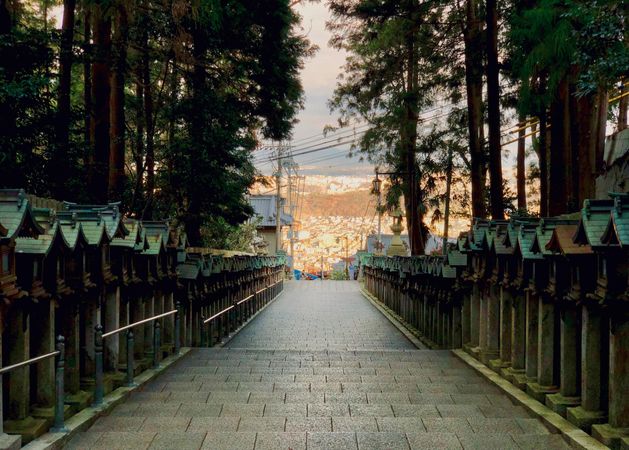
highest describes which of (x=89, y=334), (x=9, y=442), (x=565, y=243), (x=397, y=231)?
(x=397, y=231)

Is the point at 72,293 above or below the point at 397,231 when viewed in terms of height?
below

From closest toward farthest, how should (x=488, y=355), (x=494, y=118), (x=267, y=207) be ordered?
1. (x=488, y=355)
2. (x=494, y=118)
3. (x=267, y=207)

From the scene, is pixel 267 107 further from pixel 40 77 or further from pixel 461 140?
pixel 461 140

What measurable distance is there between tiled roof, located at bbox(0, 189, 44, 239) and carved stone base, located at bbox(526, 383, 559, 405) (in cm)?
492

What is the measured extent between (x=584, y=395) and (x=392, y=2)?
14.3 m

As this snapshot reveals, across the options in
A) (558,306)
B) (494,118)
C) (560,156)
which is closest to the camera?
(558,306)

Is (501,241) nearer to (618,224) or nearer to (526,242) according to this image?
(526,242)

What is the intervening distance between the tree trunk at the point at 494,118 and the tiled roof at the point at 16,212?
483 inches

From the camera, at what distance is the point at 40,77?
1168 cm

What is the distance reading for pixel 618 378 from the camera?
17.5 feet

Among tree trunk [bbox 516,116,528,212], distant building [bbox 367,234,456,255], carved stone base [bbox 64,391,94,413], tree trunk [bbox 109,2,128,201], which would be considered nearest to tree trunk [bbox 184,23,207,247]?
tree trunk [bbox 109,2,128,201]

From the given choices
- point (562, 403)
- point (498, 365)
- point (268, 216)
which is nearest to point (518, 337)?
point (498, 365)

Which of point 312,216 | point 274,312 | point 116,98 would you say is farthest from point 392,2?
point 312,216

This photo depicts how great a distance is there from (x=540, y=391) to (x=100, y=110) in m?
Answer: 11.0
